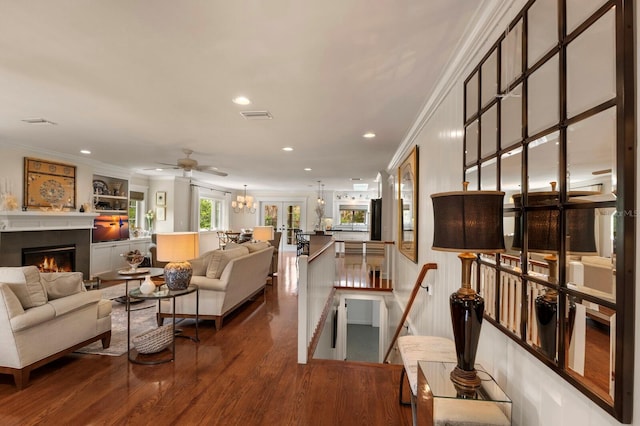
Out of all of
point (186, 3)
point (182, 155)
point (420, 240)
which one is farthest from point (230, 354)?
point (182, 155)

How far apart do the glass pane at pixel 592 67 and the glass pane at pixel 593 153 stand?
0.06 meters

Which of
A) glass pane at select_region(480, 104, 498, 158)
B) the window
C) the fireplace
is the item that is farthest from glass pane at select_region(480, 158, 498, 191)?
the window

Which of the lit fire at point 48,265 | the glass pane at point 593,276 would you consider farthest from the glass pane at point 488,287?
the lit fire at point 48,265

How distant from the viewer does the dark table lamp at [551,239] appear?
3.51ft

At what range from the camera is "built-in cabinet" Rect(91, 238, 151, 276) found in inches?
279

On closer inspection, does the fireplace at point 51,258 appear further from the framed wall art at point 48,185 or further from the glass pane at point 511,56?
the glass pane at point 511,56

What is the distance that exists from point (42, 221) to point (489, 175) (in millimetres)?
7263

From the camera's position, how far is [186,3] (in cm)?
174

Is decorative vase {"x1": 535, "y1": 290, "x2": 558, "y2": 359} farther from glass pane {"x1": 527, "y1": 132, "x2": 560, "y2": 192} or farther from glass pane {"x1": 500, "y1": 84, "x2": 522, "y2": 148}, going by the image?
glass pane {"x1": 500, "y1": 84, "x2": 522, "y2": 148}

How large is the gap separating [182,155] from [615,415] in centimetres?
649

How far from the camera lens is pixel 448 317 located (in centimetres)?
255

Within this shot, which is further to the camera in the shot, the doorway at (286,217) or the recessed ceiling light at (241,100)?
the doorway at (286,217)

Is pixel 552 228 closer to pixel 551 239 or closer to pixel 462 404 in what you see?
pixel 551 239

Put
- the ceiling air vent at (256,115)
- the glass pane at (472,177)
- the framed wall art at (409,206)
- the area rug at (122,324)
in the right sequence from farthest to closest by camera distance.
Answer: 1. the framed wall art at (409,206)
2. the ceiling air vent at (256,115)
3. the area rug at (122,324)
4. the glass pane at (472,177)
